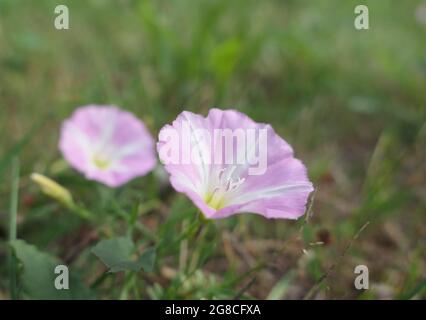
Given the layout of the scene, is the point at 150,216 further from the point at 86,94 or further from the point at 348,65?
the point at 348,65

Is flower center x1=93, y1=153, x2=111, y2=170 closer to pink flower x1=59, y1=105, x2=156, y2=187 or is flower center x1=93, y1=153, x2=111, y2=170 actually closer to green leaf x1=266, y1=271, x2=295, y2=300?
pink flower x1=59, y1=105, x2=156, y2=187

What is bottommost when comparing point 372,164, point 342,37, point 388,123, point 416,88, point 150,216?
point 150,216

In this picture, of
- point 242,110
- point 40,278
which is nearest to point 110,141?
point 242,110

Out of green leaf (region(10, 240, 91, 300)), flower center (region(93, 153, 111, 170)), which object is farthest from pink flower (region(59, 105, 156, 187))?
green leaf (region(10, 240, 91, 300))

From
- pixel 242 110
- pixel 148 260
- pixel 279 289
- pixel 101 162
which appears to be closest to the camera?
pixel 148 260

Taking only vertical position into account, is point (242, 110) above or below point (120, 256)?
above

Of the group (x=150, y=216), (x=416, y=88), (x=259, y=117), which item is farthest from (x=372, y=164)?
(x=150, y=216)

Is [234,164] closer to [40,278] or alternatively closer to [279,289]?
[279,289]
